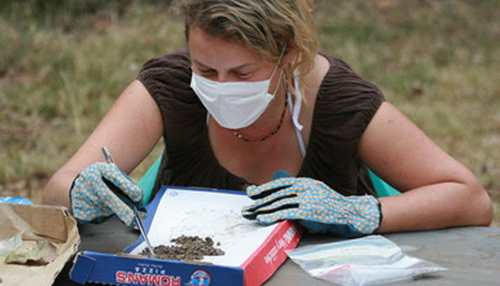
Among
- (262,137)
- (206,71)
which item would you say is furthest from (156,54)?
(206,71)

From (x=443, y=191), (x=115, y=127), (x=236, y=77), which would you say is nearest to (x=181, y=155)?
(x=115, y=127)

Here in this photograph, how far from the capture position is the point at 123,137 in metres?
1.99

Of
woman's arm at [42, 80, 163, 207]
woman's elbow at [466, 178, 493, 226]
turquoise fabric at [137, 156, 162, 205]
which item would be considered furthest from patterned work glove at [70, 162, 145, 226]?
woman's elbow at [466, 178, 493, 226]

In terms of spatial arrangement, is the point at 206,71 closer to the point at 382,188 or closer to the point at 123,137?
the point at 123,137

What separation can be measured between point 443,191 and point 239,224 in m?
0.50

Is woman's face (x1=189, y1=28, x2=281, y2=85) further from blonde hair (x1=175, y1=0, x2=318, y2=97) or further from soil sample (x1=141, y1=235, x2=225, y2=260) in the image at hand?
soil sample (x1=141, y1=235, x2=225, y2=260)

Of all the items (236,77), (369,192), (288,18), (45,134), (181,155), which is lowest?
(45,134)

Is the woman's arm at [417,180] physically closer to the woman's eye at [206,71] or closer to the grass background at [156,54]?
the woman's eye at [206,71]

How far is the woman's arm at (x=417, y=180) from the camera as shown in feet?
5.71

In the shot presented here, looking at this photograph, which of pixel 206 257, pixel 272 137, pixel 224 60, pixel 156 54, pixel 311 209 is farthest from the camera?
pixel 156 54

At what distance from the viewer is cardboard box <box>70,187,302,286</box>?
1.38m

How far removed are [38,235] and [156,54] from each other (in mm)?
3248

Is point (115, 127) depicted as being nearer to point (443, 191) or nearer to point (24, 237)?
point (24, 237)

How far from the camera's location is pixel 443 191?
182 cm
